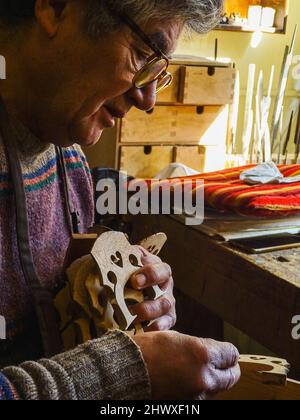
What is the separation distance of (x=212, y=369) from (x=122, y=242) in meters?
0.26

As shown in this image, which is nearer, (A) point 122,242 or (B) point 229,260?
(A) point 122,242

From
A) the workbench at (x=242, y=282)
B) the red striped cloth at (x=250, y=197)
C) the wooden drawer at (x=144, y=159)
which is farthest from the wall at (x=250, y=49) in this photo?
the workbench at (x=242, y=282)

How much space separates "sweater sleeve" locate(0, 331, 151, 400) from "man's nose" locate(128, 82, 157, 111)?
434 millimetres

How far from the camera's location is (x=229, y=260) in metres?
1.53

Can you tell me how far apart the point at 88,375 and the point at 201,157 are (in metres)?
2.42

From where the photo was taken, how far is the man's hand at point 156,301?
1.01 meters

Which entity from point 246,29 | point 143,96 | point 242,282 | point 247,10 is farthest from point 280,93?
point 143,96

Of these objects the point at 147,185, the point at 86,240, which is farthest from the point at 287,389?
the point at 147,185

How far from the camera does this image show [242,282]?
1483 millimetres

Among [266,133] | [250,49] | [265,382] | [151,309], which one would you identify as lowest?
[265,382]

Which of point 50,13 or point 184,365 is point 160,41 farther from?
point 184,365

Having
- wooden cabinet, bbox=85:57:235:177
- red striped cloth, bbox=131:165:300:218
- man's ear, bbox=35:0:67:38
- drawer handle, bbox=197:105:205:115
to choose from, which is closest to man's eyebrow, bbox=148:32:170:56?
man's ear, bbox=35:0:67:38

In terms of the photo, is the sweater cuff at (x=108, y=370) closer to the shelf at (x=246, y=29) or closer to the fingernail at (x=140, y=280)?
the fingernail at (x=140, y=280)
